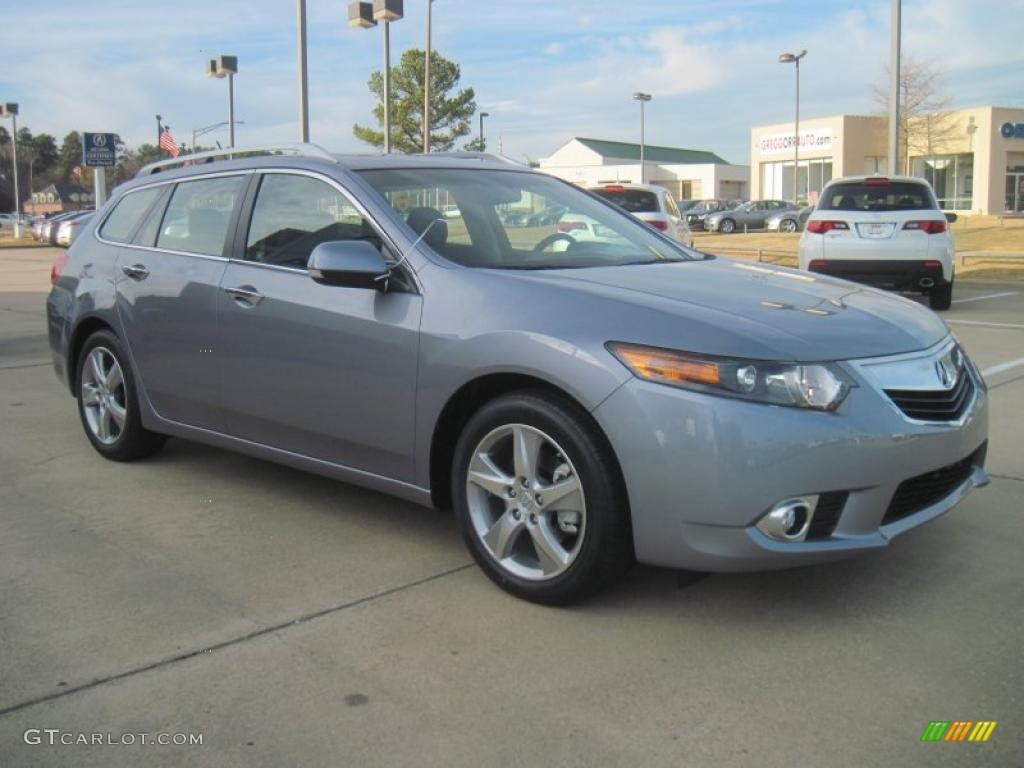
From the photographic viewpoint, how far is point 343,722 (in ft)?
9.31

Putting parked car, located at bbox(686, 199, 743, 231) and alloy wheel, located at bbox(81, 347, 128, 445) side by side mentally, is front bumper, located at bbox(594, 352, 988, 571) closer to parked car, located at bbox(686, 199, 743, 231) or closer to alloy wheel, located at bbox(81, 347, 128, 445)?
alloy wheel, located at bbox(81, 347, 128, 445)

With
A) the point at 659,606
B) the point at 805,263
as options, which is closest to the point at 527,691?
the point at 659,606

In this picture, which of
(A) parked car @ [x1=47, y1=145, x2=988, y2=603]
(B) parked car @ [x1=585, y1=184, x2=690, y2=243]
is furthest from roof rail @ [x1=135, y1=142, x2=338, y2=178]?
(B) parked car @ [x1=585, y1=184, x2=690, y2=243]

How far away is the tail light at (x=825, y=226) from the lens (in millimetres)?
12609

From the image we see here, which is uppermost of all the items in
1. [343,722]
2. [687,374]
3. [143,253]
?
[143,253]

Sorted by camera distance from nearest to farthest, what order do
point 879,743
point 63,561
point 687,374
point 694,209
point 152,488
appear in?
point 879,743
point 687,374
point 63,561
point 152,488
point 694,209

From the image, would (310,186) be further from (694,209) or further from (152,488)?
(694,209)

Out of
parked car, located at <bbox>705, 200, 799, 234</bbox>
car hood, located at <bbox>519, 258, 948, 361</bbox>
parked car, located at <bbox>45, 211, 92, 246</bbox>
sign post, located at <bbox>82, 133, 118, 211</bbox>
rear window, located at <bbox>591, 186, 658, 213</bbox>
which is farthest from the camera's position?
parked car, located at <bbox>705, 200, 799, 234</bbox>

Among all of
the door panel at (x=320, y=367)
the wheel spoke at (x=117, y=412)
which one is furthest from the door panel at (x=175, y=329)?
the wheel spoke at (x=117, y=412)

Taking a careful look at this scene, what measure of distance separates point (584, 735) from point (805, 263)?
11109 mm

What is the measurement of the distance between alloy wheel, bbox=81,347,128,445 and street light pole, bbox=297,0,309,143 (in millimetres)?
12335

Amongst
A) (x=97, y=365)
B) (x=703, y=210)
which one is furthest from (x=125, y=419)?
(x=703, y=210)

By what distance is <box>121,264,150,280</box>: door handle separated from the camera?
5.14m

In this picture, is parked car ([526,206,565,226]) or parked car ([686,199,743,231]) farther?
parked car ([686,199,743,231])
